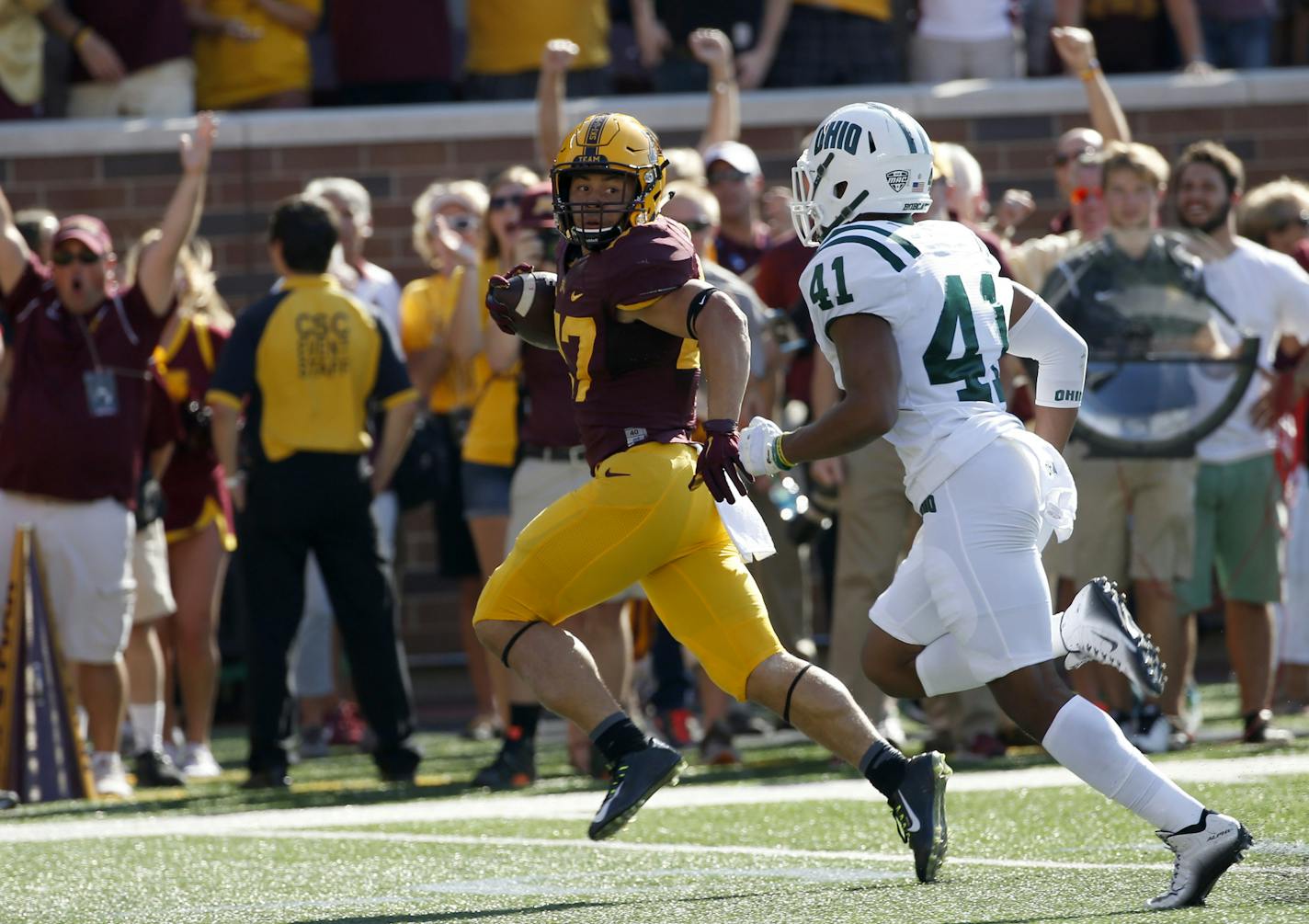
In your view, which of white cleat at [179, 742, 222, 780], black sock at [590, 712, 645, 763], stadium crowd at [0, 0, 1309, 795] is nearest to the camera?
black sock at [590, 712, 645, 763]

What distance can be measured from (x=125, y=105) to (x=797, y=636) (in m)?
5.00

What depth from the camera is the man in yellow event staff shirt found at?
7.89 meters

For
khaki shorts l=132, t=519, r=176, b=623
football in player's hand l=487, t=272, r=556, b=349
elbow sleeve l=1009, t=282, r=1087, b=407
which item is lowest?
khaki shorts l=132, t=519, r=176, b=623

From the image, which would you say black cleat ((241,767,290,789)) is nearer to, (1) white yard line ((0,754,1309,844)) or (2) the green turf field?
(2) the green turf field

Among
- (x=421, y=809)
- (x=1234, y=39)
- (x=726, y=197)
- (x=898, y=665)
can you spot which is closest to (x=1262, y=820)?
(x=898, y=665)

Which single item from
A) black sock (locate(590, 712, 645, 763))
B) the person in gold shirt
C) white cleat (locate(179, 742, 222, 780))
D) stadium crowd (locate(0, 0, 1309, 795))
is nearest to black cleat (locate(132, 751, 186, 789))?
stadium crowd (locate(0, 0, 1309, 795))

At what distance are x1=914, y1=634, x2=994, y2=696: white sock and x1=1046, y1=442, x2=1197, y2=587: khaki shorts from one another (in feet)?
10.2

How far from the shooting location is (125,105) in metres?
11.4

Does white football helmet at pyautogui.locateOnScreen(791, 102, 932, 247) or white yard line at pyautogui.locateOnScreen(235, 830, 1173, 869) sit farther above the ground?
white football helmet at pyautogui.locateOnScreen(791, 102, 932, 247)

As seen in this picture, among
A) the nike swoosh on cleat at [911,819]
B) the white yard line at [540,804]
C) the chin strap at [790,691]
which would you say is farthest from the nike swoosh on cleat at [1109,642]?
the white yard line at [540,804]

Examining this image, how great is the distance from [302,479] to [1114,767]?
12.9 feet

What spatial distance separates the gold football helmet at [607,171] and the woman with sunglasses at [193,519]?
11.4ft

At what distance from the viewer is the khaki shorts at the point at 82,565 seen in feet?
26.3

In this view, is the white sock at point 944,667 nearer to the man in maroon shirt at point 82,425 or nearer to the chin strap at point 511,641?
the chin strap at point 511,641
